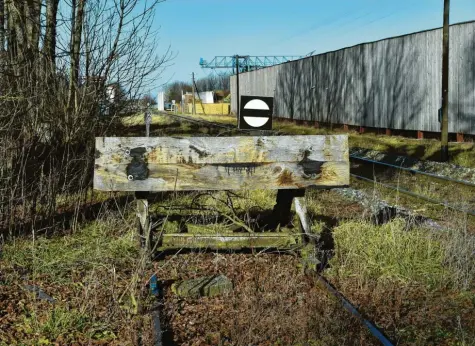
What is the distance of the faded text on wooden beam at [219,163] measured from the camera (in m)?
5.38

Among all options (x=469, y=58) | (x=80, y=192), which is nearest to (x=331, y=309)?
(x=80, y=192)

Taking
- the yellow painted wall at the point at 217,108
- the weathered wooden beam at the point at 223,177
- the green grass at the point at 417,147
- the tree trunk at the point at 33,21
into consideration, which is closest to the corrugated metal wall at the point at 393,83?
the green grass at the point at 417,147

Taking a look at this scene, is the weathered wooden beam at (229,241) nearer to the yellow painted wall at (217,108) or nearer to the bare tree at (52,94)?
the bare tree at (52,94)

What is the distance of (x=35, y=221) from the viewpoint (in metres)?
6.93

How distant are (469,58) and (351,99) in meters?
9.23

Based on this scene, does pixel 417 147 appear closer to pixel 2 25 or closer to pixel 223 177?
pixel 2 25

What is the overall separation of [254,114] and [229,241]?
2.94 m

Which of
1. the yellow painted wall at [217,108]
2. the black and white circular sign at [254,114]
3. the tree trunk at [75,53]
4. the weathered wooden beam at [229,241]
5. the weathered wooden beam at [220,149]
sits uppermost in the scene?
the yellow painted wall at [217,108]

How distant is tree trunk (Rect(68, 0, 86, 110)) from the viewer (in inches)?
325

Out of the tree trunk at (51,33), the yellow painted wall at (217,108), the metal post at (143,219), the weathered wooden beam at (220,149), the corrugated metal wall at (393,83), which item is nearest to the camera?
the weathered wooden beam at (220,149)

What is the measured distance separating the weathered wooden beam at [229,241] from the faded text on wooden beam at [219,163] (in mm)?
507

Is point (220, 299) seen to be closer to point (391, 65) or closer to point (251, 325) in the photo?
point (251, 325)

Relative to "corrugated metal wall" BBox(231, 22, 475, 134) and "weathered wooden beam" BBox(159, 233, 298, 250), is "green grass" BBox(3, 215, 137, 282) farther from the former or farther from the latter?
"corrugated metal wall" BBox(231, 22, 475, 134)

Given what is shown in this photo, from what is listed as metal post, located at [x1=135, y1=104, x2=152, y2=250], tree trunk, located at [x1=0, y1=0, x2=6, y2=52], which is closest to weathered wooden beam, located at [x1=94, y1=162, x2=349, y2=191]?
metal post, located at [x1=135, y1=104, x2=152, y2=250]
